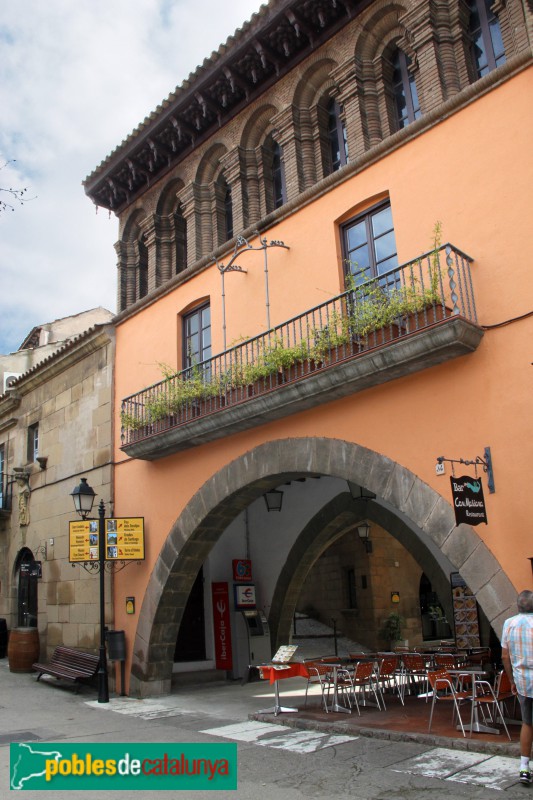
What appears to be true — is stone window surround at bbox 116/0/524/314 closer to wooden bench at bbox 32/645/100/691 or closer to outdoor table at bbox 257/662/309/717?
outdoor table at bbox 257/662/309/717

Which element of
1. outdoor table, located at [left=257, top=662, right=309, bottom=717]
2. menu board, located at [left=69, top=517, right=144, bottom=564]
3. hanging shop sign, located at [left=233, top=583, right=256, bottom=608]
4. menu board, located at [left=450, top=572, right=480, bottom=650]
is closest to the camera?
outdoor table, located at [left=257, top=662, right=309, bottom=717]

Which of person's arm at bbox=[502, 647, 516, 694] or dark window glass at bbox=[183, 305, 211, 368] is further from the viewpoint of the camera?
dark window glass at bbox=[183, 305, 211, 368]

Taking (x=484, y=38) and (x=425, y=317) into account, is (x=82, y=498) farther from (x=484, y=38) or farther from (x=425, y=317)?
(x=484, y=38)

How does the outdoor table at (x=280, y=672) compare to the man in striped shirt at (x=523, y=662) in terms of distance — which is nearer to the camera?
the man in striped shirt at (x=523, y=662)

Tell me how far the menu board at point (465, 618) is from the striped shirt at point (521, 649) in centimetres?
560

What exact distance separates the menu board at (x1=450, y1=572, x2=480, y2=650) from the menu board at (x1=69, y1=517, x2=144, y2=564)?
505 cm

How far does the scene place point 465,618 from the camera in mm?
11141

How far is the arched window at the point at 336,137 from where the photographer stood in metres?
10.1

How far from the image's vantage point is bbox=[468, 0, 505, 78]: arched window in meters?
8.43

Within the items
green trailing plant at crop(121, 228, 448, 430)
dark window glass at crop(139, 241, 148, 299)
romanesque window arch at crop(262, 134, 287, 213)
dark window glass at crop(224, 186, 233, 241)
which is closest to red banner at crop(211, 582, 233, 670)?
green trailing plant at crop(121, 228, 448, 430)

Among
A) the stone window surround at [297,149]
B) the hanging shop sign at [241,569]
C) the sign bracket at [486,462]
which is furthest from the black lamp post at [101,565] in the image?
the sign bracket at [486,462]

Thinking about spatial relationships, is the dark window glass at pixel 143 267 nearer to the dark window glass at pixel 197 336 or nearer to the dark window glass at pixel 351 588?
the dark window glass at pixel 197 336

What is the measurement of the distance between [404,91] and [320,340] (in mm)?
3714

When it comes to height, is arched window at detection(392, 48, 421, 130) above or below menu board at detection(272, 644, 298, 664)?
above
